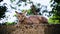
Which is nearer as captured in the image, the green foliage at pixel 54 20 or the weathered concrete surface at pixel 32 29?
the weathered concrete surface at pixel 32 29

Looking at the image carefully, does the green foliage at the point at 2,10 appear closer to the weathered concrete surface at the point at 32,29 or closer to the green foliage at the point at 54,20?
the weathered concrete surface at the point at 32,29

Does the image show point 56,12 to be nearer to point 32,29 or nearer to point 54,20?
point 54,20

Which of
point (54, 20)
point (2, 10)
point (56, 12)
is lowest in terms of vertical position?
point (54, 20)

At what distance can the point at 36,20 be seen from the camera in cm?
277

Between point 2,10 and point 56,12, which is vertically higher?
point 2,10

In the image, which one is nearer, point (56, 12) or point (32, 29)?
point (32, 29)

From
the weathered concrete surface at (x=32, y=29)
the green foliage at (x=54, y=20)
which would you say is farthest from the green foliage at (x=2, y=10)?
the green foliage at (x=54, y=20)

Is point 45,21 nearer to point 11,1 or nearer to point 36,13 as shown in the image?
point 36,13

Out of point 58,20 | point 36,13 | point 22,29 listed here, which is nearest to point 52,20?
point 58,20

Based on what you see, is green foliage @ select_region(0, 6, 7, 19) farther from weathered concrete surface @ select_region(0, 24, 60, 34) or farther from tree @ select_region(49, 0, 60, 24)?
tree @ select_region(49, 0, 60, 24)

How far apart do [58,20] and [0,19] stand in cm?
138

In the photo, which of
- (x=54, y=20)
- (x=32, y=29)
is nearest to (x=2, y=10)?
(x=32, y=29)

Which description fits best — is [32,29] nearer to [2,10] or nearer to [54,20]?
[54,20]

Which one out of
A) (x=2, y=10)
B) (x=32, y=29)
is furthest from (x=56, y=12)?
(x=2, y=10)
